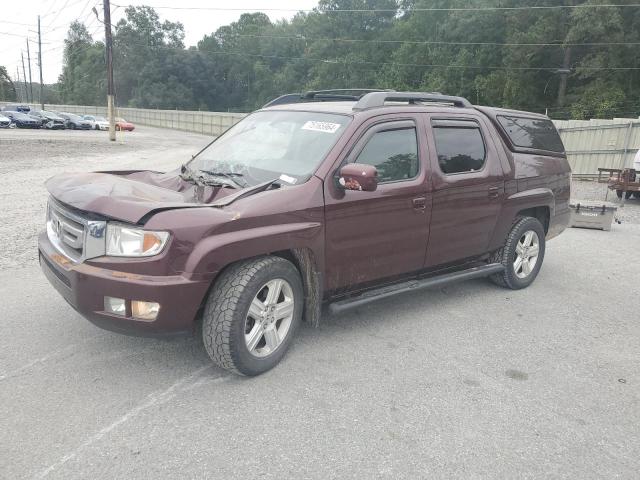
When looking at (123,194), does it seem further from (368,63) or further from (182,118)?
→ (368,63)

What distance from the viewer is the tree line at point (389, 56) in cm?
4519

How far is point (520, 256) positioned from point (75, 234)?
4.34 m

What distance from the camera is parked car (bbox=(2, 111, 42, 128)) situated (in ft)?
131

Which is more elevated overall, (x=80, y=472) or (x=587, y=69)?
(x=587, y=69)

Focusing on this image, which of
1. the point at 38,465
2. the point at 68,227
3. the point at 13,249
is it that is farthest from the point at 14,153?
the point at 38,465

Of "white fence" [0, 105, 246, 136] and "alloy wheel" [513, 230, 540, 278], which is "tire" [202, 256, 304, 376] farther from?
"white fence" [0, 105, 246, 136]

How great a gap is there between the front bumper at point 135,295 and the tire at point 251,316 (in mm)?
136

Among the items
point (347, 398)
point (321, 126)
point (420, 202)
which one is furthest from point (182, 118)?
point (347, 398)

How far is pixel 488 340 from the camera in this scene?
169 inches

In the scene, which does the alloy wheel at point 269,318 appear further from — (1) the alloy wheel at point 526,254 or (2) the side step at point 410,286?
(1) the alloy wheel at point 526,254

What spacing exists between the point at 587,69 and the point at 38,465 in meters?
52.4

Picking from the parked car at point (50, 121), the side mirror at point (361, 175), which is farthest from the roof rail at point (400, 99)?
the parked car at point (50, 121)

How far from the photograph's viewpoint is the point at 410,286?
4438 mm

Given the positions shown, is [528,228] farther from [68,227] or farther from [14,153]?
[14,153]
